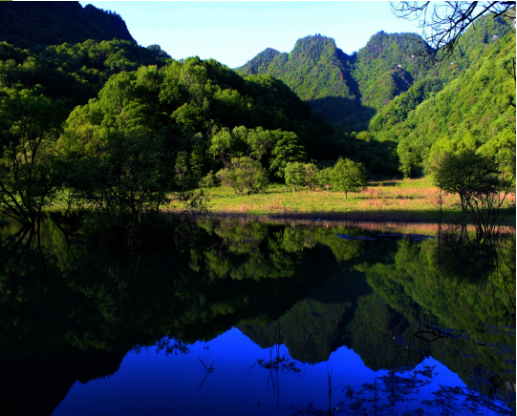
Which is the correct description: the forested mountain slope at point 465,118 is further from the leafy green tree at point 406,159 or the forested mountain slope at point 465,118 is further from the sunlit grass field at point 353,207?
the sunlit grass field at point 353,207

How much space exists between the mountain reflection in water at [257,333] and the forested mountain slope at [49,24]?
119 meters

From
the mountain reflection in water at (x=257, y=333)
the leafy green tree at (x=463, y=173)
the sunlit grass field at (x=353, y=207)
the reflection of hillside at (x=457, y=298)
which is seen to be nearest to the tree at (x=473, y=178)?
the leafy green tree at (x=463, y=173)

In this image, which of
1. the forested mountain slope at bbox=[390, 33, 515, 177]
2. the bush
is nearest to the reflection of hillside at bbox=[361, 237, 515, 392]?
the bush

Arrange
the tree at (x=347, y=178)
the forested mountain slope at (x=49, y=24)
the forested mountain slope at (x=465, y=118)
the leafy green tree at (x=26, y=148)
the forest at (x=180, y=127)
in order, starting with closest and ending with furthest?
the forest at (x=180, y=127), the leafy green tree at (x=26, y=148), the tree at (x=347, y=178), the forested mountain slope at (x=465, y=118), the forested mountain slope at (x=49, y=24)

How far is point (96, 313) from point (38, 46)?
123m

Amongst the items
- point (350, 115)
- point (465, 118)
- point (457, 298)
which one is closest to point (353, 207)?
point (457, 298)

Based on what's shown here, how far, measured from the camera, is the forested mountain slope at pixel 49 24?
388ft

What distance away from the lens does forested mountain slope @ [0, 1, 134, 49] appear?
11819cm

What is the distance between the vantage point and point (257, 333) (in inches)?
309

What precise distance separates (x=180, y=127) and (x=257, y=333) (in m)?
55.5

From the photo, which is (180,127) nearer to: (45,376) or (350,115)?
(45,376)

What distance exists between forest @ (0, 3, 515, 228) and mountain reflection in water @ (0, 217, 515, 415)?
4807 millimetres

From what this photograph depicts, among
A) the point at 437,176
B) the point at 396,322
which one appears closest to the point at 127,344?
the point at 396,322

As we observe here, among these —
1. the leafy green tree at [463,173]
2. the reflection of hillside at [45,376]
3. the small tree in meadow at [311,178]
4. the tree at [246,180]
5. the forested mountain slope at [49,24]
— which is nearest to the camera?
the reflection of hillside at [45,376]
